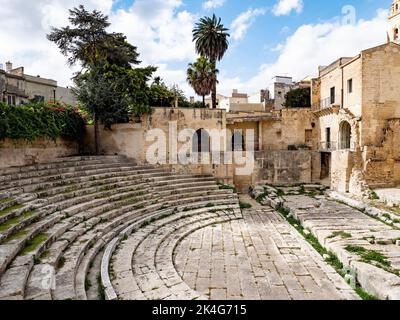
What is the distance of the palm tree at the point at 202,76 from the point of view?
81.1ft

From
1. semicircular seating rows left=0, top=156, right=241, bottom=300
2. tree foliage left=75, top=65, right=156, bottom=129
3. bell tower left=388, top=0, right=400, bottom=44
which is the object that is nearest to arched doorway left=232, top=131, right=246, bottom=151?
semicircular seating rows left=0, top=156, right=241, bottom=300

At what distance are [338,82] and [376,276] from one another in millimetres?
17304

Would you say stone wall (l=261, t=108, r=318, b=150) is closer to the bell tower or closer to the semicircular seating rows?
the semicircular seating rows

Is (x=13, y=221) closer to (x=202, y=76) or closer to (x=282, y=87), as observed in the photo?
(x=202, y=76)

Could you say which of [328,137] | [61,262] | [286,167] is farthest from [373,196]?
[61,262]

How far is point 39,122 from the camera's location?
1064cm

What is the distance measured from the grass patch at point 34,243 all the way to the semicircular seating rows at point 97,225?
0.02 meters

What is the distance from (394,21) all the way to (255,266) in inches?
1674

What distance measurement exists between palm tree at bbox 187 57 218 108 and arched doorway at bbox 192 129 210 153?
7343mm

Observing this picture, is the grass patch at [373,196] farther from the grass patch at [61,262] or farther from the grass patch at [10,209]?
the grass patch at [10,209]

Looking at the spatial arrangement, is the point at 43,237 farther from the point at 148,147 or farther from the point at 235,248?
the point at 148,147

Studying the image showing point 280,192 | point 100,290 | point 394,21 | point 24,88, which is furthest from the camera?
point 394,21

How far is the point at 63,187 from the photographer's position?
356 inches

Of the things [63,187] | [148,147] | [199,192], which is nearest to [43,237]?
[63,187]
